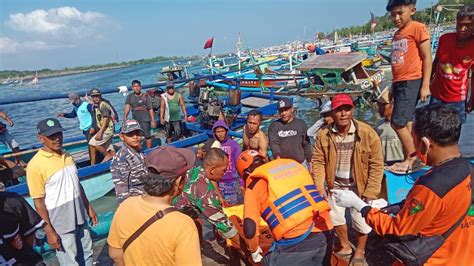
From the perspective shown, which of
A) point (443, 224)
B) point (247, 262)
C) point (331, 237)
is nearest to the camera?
point (443, 224)

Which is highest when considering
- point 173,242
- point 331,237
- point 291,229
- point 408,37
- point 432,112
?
point 408,37

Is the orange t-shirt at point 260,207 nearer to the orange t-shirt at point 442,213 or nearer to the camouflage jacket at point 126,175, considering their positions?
the orange t-shirt at point 442,213

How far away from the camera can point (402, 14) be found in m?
3.17

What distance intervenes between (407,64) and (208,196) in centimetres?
232

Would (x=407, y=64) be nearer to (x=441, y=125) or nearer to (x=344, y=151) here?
(x=344, y=151)

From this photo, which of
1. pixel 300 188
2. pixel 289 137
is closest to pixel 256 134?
pixel 289 137

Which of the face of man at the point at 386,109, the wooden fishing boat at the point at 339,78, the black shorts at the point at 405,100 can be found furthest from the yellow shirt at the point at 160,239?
the wooden fishing boat at the point at 339,78

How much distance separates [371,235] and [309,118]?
1045 cm

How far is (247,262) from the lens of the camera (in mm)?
3160

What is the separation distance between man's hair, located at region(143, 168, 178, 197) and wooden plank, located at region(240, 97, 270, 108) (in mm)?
9206

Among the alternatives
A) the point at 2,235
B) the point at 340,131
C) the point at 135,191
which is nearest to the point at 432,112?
the point at 340,131

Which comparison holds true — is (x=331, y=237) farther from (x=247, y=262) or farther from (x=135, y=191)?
(x=135, y=191)

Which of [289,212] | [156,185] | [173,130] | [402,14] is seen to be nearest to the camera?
[156,185]

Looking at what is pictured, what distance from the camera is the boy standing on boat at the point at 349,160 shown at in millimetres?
2828
